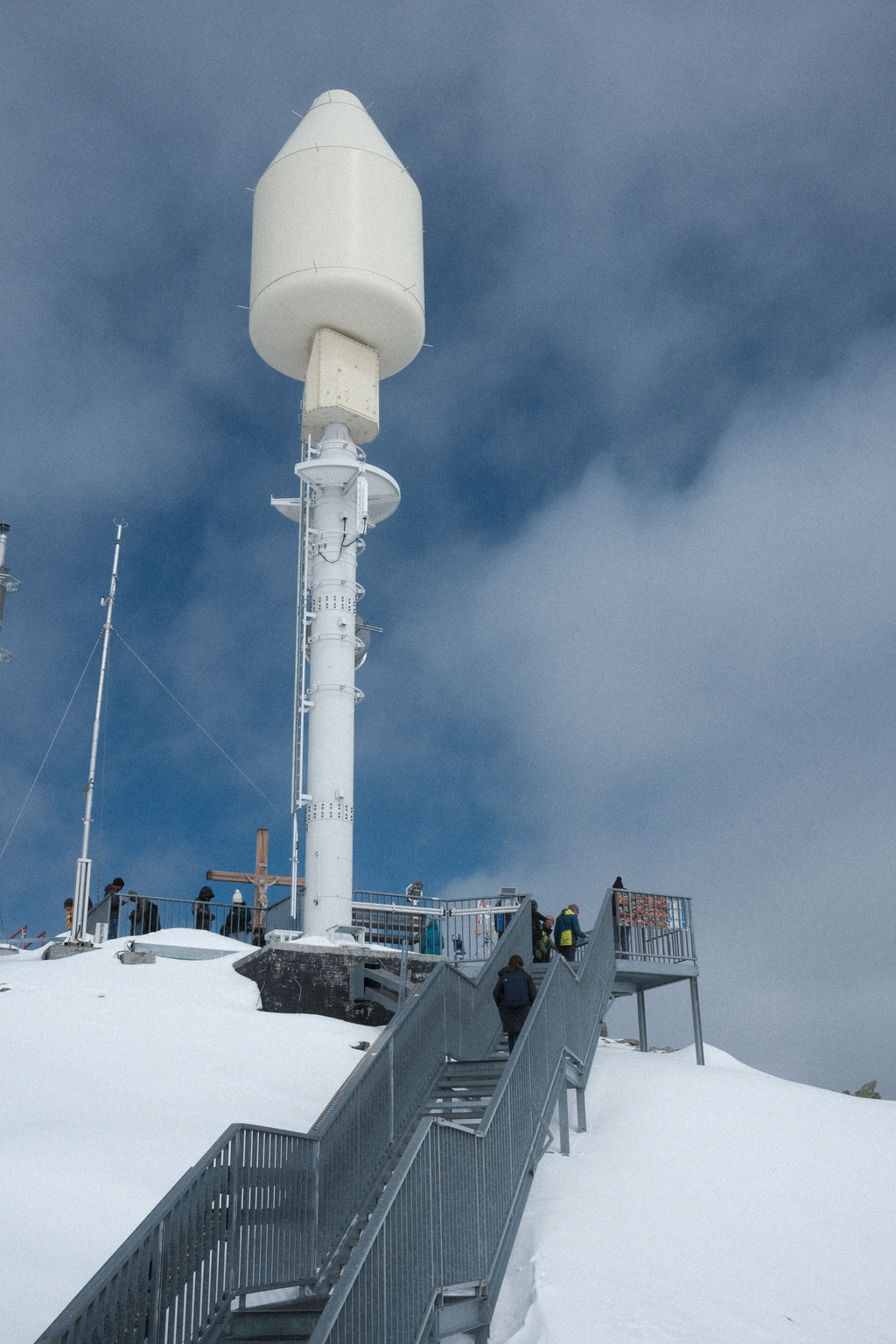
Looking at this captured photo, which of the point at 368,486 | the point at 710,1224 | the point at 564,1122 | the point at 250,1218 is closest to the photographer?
the point at 250,1218

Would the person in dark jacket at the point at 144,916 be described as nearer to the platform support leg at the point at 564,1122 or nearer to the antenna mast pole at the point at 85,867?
the antenna mast pole at the point at 85,867

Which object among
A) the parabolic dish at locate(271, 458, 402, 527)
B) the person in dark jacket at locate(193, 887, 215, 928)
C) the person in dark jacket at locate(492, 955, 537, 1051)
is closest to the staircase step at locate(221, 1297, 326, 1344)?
the person in dark jacket at locate(492, 955, 537, 1051)

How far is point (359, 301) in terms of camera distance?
27.1 metres

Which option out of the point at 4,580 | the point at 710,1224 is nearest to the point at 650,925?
the point at 710,1224

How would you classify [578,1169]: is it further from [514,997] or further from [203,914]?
[203,914]

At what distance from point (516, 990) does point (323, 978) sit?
6.89 metres

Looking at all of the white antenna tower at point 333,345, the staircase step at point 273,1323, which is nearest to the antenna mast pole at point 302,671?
the white antenna tower at point 333,345

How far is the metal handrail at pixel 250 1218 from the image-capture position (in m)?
6.64

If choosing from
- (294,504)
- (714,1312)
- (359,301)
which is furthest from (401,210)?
(714,1312)

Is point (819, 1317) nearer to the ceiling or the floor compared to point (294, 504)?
nearer to the floor

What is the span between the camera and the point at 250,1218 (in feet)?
26.5

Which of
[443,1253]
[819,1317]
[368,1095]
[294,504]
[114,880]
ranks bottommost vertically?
[819,1317]

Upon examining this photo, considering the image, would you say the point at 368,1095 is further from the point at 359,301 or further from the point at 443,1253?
the point at 359,301

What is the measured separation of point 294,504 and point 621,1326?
22.0 m
